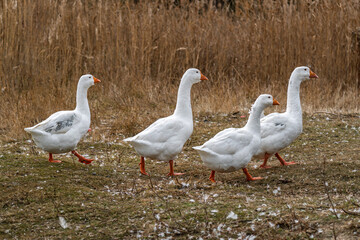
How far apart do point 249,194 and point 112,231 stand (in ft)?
5.17

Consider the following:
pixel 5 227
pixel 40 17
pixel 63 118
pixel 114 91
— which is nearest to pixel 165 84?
pixel 114 91

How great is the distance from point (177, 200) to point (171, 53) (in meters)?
7.03

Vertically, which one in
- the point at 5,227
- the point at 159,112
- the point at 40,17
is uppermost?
the point at 40,17

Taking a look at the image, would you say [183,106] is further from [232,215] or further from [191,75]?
[232,215]

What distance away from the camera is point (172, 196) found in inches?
204

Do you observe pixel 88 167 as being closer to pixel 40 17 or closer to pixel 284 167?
pixel 284 167

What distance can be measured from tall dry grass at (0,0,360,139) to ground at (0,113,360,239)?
3475 millimetres

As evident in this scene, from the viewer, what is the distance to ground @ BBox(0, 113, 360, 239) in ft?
14.1

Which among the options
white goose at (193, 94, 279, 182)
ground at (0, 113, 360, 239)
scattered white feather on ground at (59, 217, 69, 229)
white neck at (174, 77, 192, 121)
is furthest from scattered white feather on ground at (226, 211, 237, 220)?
white neck at (174, 77, 192, 121)

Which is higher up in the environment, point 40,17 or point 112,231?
point 40,17

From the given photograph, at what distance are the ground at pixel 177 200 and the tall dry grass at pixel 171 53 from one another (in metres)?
3.48

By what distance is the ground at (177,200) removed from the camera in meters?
4.31

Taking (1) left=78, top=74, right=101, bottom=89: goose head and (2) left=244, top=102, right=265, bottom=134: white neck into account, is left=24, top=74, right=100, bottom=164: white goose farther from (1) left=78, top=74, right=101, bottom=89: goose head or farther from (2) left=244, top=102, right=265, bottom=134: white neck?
(2) left=244, top=102, right=265, bottom=134: white neck

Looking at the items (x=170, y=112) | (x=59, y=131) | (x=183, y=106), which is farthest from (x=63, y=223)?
(x=170, y=112)
